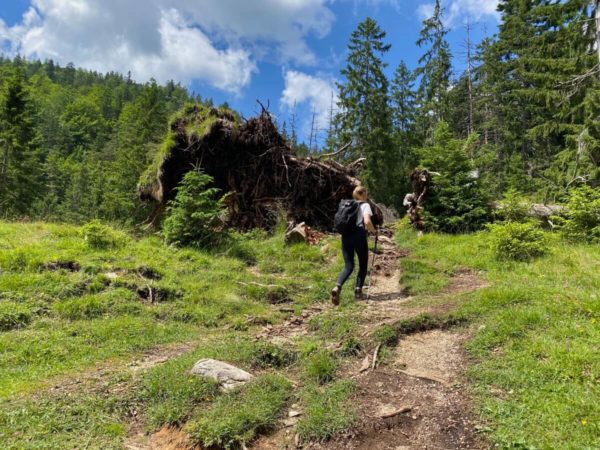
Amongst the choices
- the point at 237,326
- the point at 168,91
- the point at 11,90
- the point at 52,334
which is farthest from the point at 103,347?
the point at 168,91

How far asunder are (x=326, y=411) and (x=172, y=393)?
175cm

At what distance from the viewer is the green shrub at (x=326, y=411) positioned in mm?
3566

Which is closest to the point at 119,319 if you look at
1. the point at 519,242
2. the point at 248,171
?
the point at 519,242

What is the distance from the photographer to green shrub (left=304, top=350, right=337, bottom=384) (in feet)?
14.9

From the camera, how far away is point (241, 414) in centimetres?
376

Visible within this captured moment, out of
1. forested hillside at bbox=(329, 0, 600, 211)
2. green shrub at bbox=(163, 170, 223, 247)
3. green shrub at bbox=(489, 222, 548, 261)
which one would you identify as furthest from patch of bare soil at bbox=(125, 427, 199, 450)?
forested hillside at bbox=(329, 0, 600, 211)

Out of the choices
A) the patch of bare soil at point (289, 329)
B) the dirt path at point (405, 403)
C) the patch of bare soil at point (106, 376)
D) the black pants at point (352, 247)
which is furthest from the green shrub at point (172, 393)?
the black pants at point (352, 247)

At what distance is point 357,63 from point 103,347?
2858cm

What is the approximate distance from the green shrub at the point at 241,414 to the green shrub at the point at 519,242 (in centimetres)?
659

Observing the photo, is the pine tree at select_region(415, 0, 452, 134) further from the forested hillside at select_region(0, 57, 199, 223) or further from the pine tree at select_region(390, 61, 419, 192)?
the forested hillside at select_region(0, 57, 199, 223)

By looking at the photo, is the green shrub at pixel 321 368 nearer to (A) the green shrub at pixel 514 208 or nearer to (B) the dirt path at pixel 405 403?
(B) the dirt path at pixel 405 403

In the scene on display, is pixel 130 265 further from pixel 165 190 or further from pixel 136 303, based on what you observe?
pixel 165 190

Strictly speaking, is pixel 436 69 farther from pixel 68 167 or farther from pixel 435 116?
pixel 68 167

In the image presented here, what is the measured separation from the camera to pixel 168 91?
515ft
